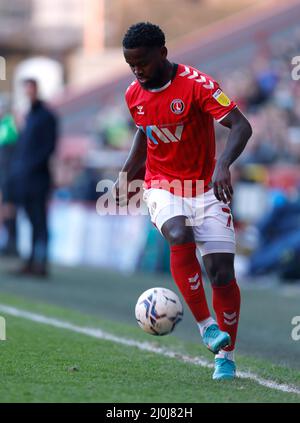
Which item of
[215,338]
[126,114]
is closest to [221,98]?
[215,338]

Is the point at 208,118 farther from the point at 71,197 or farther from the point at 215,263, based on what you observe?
the point at 71,197

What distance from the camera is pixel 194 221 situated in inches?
253

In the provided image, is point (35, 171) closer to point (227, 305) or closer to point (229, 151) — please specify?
point (227, 305)

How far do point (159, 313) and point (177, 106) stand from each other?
114 centimetres

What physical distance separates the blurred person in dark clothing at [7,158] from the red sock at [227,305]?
9723 mm

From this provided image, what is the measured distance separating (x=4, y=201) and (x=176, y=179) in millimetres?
9318

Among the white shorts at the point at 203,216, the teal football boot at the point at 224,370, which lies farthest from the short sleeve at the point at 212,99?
the teal football boot at the point at 224,370

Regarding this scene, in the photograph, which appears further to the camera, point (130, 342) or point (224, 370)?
point (130, 342)

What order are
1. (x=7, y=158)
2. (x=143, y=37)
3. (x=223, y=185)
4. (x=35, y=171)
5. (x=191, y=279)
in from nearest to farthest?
(x=223, y=185), (x=143, y=37), (x=191, y=279), (x=35, y=171), (x=7, y=158)

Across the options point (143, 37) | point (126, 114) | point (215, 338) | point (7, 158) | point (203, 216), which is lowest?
point (215, 338)

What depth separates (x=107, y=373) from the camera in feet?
20.8

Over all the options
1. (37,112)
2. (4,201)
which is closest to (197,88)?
(37,112)

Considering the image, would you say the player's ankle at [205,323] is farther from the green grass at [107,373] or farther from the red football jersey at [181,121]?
the red football jersey at [181,121]

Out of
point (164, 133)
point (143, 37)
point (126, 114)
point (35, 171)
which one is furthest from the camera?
point (126, 114)
